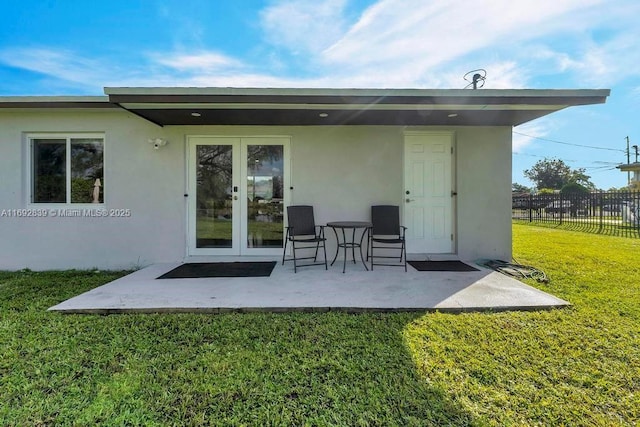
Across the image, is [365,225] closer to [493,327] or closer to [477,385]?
[493,327]

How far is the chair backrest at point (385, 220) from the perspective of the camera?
5000 mm

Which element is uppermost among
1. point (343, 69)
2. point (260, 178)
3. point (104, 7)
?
point (104, 7)

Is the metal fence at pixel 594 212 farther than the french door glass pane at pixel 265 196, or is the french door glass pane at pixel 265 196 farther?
the metal fence at pixel 594 212

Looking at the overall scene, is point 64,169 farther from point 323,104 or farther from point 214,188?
point 323,104

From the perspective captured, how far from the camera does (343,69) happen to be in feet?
22.6

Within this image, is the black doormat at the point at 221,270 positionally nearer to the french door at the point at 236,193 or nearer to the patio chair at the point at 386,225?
the french door at the point at 236,193

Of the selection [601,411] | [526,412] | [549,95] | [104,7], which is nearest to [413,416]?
[526,412]

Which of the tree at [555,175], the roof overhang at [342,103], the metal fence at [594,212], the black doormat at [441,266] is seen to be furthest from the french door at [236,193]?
the tree at [555,175]

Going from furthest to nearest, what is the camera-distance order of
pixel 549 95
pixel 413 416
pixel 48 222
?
pixel 48 222 < pixel 549 95 < pixel 413 416

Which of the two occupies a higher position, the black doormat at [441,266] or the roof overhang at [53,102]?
the roof overhang at [53,102]

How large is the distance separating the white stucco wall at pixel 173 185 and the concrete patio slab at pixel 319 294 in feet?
3.66

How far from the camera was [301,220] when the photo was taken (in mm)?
4965

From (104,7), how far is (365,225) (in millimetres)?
6605

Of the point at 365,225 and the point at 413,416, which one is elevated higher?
the point at 365,225
